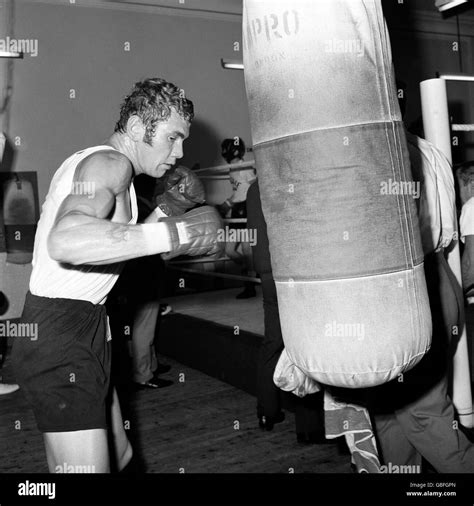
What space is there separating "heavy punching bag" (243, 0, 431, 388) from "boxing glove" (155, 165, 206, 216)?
0.97 metres

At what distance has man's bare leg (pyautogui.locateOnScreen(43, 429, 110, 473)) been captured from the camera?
1358 mm

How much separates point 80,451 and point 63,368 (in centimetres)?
20

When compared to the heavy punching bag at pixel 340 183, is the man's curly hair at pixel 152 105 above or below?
above

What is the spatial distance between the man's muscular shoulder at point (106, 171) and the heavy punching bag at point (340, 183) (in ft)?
1.17

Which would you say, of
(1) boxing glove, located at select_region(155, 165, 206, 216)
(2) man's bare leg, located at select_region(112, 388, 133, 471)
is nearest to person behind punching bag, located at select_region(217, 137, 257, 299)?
(1) boxing glove, located at select_region(155, 165, 206, 216)

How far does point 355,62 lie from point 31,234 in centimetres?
449

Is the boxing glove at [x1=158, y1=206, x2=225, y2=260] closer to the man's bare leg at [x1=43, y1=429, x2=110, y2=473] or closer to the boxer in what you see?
the boxer

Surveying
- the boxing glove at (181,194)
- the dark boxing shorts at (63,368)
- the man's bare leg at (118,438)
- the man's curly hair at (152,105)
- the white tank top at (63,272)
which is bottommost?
the man's bare leg at (118,438)

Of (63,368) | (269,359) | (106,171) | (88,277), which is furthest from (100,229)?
(269,359)

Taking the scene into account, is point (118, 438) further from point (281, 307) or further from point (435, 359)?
point (435, 359)

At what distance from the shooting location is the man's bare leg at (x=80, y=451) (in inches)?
53.5

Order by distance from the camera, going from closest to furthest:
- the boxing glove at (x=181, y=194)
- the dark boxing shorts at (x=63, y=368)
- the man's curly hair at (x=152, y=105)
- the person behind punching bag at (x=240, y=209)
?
the dark boxing shorts at (x=63, y=368), the man's curly hair at (x=152, y=105), the boxing glove at (x=181, y=194), the person behind punching bag at (x=240, y=209)

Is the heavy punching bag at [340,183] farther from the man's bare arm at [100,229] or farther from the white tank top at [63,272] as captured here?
the white tank top at [63,272]

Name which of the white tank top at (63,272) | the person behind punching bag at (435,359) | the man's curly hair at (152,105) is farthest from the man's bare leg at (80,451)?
the person behind punching bag at (435,359)
